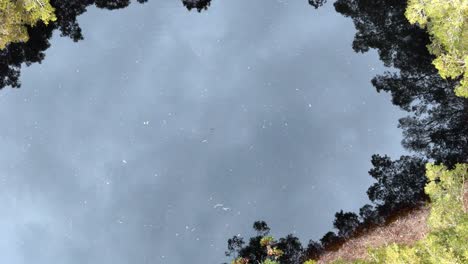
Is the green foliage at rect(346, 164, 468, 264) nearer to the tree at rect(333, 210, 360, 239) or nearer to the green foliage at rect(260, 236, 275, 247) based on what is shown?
the tree at rect(333, 210, 360, 239)

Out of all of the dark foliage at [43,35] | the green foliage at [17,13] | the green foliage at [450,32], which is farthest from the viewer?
the dark foliage at [43,35]

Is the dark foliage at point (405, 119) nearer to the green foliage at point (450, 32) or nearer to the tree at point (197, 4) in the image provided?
the green foliage at point (450, 32)

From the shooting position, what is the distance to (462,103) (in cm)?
2250

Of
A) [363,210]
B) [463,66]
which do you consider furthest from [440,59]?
[363,210]

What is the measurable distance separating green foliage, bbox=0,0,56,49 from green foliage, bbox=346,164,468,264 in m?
15.2

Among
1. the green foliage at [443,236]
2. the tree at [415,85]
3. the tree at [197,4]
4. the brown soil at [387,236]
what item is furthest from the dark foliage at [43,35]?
the green foliage at [443,236]

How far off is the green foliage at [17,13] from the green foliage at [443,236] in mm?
15200

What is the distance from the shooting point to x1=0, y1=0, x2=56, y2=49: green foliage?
63.2 feet

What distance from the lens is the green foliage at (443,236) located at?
39.4ft

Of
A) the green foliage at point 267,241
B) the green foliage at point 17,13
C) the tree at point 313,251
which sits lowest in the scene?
the tree at point 313,251

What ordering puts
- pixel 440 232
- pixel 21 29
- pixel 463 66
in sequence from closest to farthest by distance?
pixel 440 232 → pixel 463 66 → pixel 21 29

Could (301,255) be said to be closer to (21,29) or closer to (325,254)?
(325,254)

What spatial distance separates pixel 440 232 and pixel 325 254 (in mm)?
10429

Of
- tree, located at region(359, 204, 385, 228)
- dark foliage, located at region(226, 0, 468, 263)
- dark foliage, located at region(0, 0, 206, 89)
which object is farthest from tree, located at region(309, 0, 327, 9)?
tree, located at region(359, 204, 385, 228)
